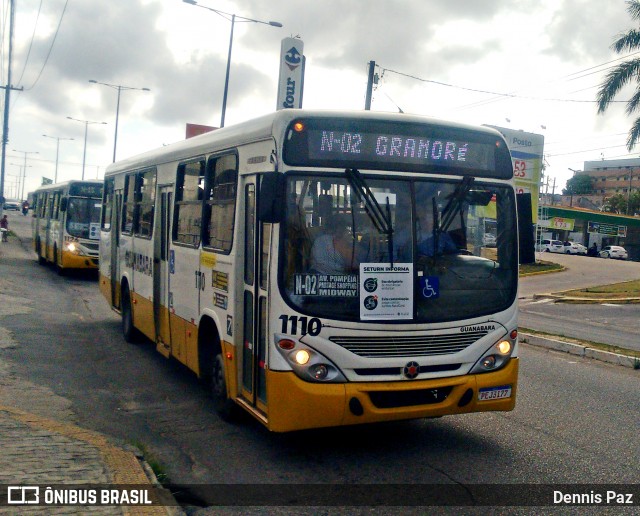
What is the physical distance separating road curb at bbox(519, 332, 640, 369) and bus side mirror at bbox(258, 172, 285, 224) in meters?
7.61

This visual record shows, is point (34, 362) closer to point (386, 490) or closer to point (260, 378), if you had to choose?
point (260, 378)

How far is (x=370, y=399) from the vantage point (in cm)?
609

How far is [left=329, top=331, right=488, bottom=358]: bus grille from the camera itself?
608 centimetres

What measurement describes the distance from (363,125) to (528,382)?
16.4ft

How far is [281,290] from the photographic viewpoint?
605 centimetres

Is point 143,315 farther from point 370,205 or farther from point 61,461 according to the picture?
point 370,205

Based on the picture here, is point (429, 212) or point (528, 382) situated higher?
point (429, 212)

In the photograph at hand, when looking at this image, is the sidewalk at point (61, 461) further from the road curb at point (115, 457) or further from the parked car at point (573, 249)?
the parked car at point (573, 249)

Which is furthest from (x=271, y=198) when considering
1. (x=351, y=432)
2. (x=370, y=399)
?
(x=351, y=432)

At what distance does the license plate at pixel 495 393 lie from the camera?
6496mm

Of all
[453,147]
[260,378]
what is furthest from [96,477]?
[453,147]

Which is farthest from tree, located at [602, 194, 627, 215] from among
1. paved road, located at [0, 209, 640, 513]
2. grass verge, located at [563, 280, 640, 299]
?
paved road, located at [0, 209, 640, 513]

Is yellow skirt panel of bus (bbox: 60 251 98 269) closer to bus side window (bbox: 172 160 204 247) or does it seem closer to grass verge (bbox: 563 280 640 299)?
bus side window (bbox: 172 160 204 247)

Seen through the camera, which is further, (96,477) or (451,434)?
(451,434)
